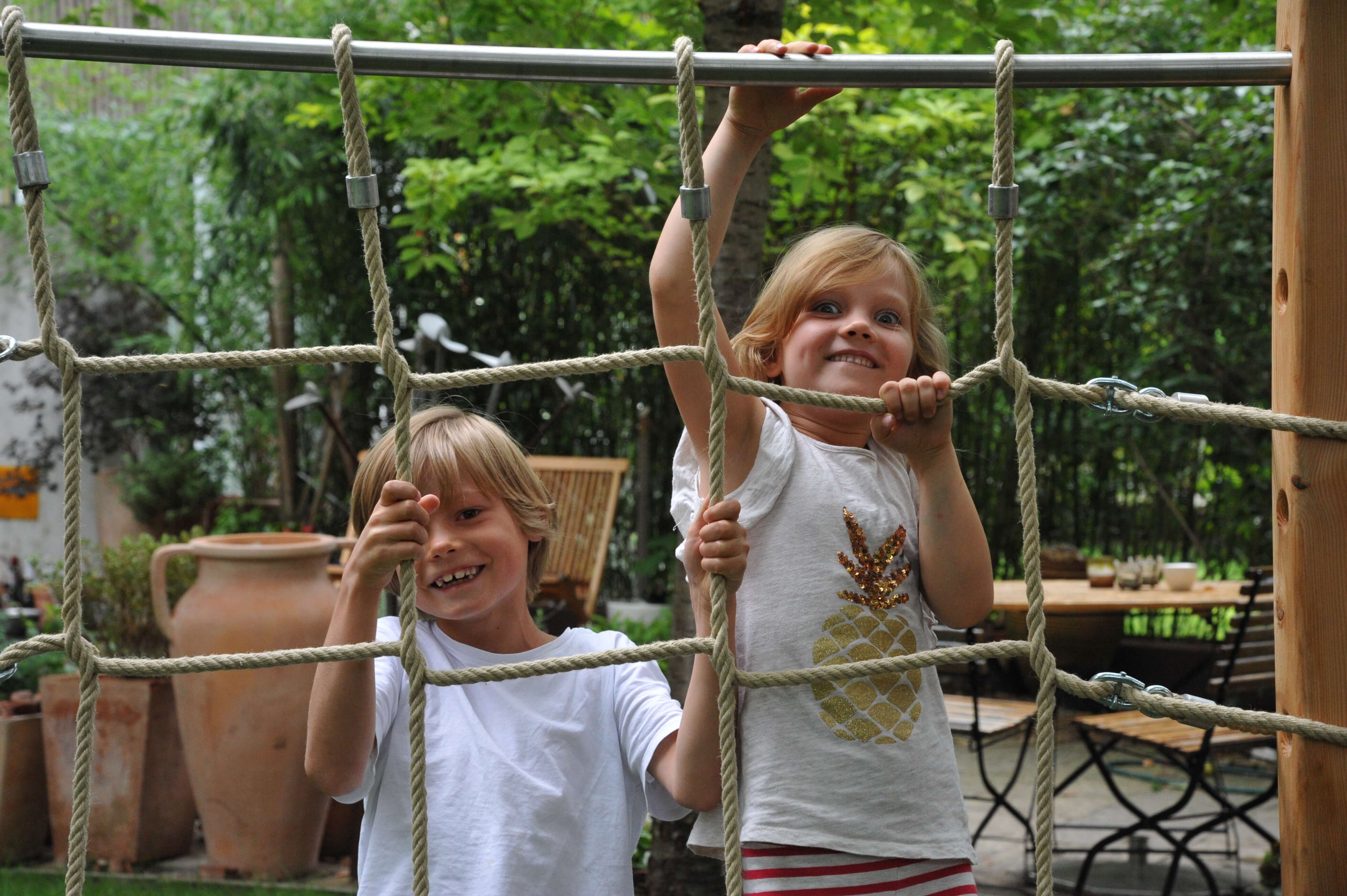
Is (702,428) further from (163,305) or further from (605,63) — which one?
(163,305)

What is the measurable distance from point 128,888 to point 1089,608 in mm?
2552

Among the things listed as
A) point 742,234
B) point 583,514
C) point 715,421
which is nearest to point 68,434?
point 715,421

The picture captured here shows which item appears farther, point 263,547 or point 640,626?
point 640,626

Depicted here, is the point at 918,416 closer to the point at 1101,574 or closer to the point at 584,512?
the point at 1101,574

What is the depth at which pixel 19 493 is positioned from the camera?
6.61 metres

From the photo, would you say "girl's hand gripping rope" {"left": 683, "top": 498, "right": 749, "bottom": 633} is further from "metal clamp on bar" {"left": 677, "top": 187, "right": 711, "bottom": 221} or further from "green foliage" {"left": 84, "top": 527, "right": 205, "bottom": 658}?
"green foliage" {"left": 84, "top": 527, "right": 205, "bottom": 658}

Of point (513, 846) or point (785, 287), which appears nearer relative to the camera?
point (513, 846)

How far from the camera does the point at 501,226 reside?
133 inches

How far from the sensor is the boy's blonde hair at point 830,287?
4.06ft

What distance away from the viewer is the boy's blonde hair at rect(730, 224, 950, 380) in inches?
48.8

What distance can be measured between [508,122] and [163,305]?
4.31 m

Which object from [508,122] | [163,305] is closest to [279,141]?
[163,305]

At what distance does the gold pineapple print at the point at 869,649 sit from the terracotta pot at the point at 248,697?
1.94m

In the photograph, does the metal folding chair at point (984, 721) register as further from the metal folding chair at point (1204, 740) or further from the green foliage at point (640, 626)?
the green foliage at point (640, 626)
